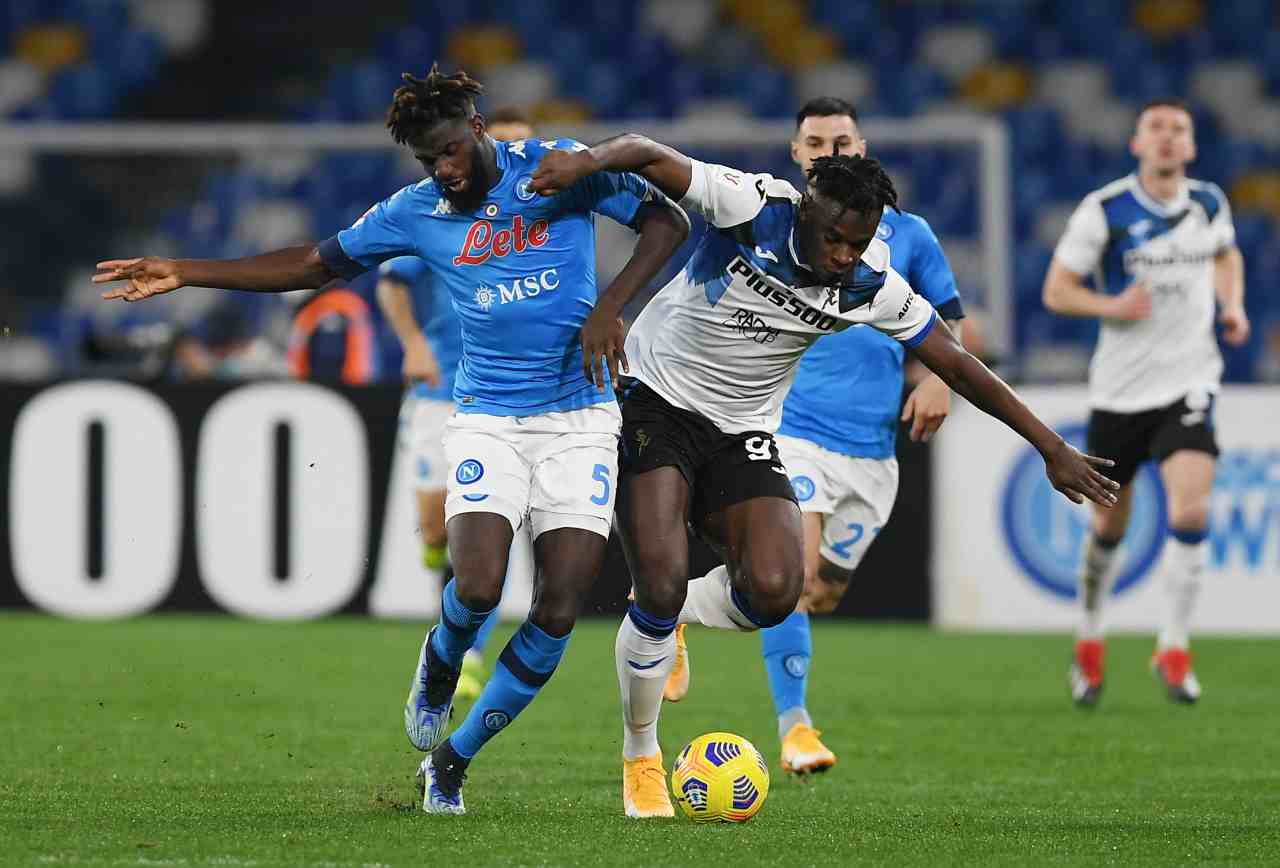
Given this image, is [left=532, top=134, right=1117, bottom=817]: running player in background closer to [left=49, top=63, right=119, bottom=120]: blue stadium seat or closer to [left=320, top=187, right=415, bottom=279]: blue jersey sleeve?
[left=320, top=187, right=415, bottom=279]: blue jersey sleeve

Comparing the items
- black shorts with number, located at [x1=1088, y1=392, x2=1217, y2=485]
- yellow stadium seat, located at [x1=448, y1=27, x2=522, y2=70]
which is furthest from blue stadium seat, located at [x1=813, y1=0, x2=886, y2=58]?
black shorts with number, located at [x1=1088, y1=392, x2=1217, y2=485]

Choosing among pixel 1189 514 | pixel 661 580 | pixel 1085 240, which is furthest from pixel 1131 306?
pixel 661 580

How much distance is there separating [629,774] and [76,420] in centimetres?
724

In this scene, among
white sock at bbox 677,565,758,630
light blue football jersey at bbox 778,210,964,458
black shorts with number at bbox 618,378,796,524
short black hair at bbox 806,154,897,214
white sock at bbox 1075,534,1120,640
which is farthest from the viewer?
white sock at bbox 1075,534,1120,640

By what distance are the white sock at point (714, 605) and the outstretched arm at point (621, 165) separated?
4.18ft

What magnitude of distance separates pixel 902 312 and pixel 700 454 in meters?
0.80

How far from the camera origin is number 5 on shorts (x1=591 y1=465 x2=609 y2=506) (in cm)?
597

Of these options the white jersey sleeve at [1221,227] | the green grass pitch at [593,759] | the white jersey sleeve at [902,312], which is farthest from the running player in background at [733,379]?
the white jersey sleeve at [1221,227]

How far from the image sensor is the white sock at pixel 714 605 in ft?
21.4

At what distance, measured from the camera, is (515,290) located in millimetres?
5977

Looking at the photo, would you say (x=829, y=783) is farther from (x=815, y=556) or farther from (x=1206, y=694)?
(x=1206, y=694)

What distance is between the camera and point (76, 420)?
12.5 meters

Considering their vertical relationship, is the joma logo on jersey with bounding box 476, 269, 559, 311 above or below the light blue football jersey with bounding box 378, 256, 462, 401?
above

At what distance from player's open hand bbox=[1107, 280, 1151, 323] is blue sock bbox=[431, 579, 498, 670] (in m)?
4.55
